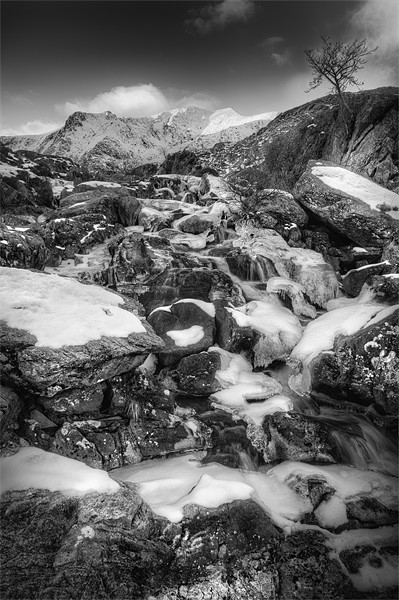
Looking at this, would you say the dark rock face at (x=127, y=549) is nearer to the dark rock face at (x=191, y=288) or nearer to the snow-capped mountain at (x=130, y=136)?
the dark rock face at (x=191, y=288)

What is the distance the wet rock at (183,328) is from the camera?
9.23m

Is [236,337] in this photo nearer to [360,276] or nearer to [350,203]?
[360,276]

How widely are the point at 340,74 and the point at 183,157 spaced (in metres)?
27.4

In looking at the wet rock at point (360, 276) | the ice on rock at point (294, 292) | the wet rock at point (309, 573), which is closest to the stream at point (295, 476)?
the wet rock at point (309, 573)

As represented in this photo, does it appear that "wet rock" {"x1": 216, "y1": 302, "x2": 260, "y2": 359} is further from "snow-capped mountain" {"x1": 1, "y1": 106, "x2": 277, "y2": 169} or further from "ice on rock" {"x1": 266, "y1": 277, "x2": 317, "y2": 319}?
"snow-capped mountain" {"x1": 1, "y1": 106, "x2": 277, "y2": 169}

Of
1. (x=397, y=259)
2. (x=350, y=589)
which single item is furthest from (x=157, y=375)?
(x=397, y=259)

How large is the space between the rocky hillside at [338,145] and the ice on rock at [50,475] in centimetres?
2058

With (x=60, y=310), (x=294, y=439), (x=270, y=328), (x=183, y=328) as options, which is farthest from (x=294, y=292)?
(x=60, y=310)

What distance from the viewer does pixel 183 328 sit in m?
10.0

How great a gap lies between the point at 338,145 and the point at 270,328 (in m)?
19.2

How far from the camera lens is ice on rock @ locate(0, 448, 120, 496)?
4.89 m

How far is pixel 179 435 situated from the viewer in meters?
6.78

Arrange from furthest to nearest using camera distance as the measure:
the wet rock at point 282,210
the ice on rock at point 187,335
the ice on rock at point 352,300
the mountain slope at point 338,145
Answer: the mountain slope at point 338,145 < the wet rock at point 282,210 < the ice on rock at point 352,300 < the ice on rock at point 187,335

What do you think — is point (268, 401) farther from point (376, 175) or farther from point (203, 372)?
point (376, 175)
